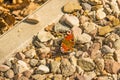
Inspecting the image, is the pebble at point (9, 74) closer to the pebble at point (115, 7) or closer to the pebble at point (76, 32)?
the pebble at point (76, 32)

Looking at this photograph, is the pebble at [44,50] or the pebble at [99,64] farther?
the pebble at [44,50]

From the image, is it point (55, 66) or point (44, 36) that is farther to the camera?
point (44, 36)

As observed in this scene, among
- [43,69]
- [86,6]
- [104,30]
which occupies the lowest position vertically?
[43,69]

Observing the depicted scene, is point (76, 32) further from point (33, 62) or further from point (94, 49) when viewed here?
point (33, 62)

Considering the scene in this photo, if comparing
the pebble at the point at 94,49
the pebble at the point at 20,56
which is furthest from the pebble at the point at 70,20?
the pebble at the point at 20,56

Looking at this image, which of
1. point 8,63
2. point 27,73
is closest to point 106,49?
point 27,73

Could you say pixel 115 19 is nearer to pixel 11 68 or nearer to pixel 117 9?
pixel 117 9

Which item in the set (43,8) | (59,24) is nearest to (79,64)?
(59,24)
